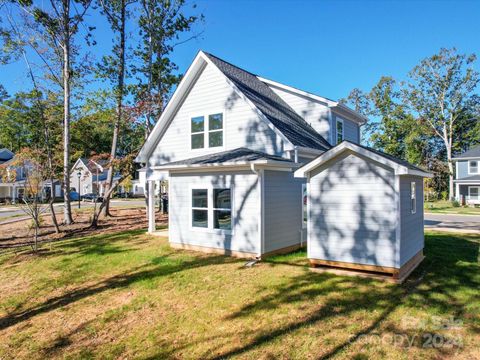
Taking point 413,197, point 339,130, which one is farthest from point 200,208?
point 339,130

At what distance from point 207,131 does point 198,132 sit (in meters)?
0.48

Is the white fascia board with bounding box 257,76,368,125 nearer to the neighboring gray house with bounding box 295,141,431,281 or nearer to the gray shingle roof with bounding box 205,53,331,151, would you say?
the gray shingle roof with bounding box 205,53,331,151

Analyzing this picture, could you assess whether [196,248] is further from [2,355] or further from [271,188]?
[2,355]

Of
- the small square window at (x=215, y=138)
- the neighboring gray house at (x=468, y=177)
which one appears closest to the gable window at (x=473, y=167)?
the neighboring gray house at (x=468, y=177)

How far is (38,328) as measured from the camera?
5414mm

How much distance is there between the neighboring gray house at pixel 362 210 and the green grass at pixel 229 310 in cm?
47

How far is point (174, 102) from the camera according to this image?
12211mm

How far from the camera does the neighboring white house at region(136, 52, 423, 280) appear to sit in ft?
29.6

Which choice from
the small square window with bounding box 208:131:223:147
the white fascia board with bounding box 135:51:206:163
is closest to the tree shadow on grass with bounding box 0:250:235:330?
the small square window with bounding box 208:131:223:147

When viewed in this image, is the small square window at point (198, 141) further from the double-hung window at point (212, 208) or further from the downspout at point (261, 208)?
the downspout at point (261, 208)

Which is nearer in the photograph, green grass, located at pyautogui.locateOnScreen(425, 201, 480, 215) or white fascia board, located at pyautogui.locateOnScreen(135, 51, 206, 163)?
white fascia board, located at pyautogui.locateOnScreen(135, 51, 206, 163)

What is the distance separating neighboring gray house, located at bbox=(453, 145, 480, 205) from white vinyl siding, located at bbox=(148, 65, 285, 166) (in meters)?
30.1

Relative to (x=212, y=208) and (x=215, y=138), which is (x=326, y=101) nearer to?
(x=215, y=138)

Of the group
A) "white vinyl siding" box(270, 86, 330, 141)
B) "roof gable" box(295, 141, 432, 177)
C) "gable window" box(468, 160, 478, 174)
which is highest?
"white vinyl siding" box(270, 86, 330, 141)
